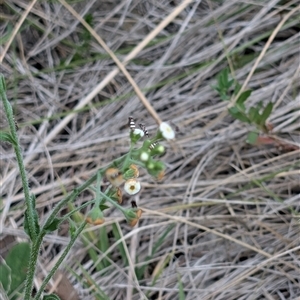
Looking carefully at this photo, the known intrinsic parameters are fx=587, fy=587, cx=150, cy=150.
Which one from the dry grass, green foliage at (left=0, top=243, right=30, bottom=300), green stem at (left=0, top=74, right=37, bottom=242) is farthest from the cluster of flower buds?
the dry grass

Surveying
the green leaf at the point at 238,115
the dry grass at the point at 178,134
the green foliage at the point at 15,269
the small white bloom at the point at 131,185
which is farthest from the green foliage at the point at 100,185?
the green leaf at the point at 238,115

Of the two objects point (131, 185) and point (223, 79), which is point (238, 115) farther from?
point (131, 185)

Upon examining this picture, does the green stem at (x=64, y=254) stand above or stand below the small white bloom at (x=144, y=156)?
below

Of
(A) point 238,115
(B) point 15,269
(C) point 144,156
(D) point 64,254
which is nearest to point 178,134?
(A) point 238,115

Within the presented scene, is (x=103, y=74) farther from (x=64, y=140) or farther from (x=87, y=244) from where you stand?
(x=87, y=244)

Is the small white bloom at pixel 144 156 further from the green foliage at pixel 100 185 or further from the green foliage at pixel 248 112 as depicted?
the green foliage at pixel 248 112

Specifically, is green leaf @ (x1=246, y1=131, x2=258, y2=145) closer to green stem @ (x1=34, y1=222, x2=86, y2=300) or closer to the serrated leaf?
the serrated leaf
